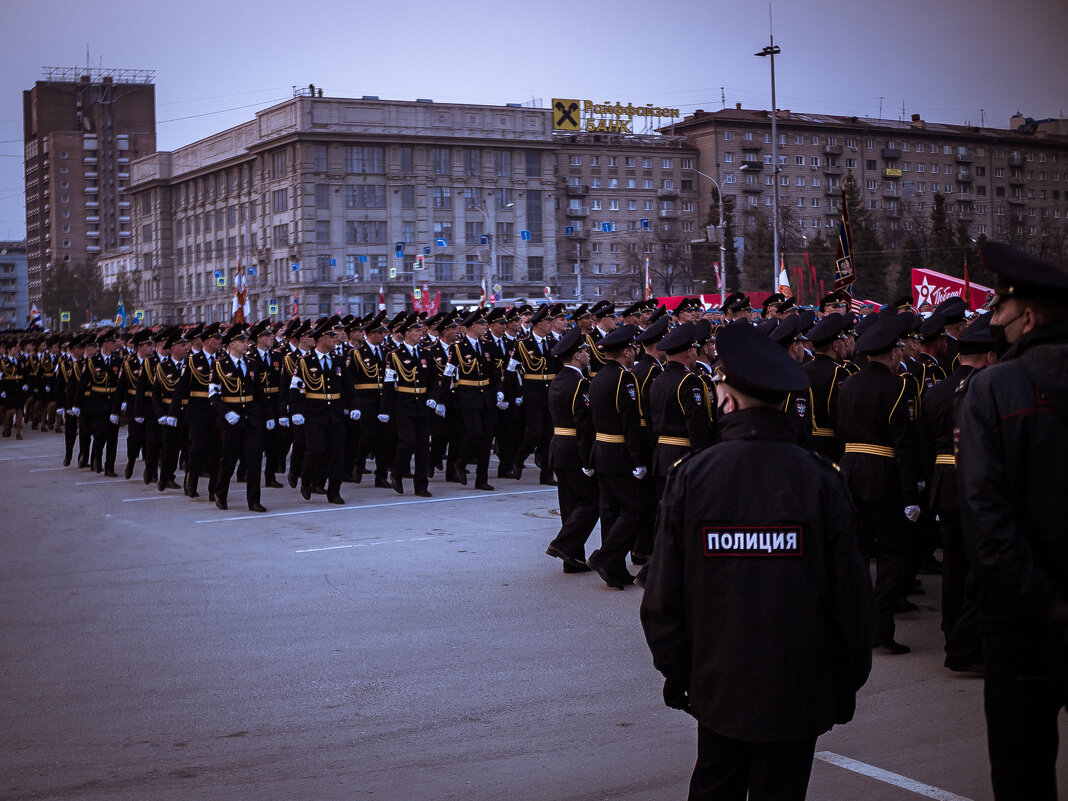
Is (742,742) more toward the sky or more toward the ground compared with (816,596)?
more toward the ground

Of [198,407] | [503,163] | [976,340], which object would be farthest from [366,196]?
[976,340]

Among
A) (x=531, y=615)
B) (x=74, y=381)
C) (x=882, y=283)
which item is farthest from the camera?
(x=882, y=283)

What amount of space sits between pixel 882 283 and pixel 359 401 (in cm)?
5237

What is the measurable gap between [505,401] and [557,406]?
279 inches

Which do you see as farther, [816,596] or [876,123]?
[876,123]

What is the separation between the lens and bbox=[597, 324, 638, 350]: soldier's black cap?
10281mm

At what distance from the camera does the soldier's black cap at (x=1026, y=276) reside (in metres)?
4.29

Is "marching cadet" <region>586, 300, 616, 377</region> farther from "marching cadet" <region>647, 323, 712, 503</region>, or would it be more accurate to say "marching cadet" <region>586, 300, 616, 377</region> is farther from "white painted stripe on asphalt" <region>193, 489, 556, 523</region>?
"marching cadet" <region>647, 323, 712, 503</region>

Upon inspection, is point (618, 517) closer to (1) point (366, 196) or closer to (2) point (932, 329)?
(2) point (932, 329)

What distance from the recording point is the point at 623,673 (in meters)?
7.49

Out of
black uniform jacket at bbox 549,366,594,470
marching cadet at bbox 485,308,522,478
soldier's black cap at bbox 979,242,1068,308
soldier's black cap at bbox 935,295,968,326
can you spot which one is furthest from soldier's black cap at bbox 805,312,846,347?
marching cadet at bbox 485,308,522,478

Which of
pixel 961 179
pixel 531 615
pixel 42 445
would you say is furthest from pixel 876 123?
pixel 531 615

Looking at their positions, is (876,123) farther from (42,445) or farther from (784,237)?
(42,445)

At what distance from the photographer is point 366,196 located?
98.8 metres
